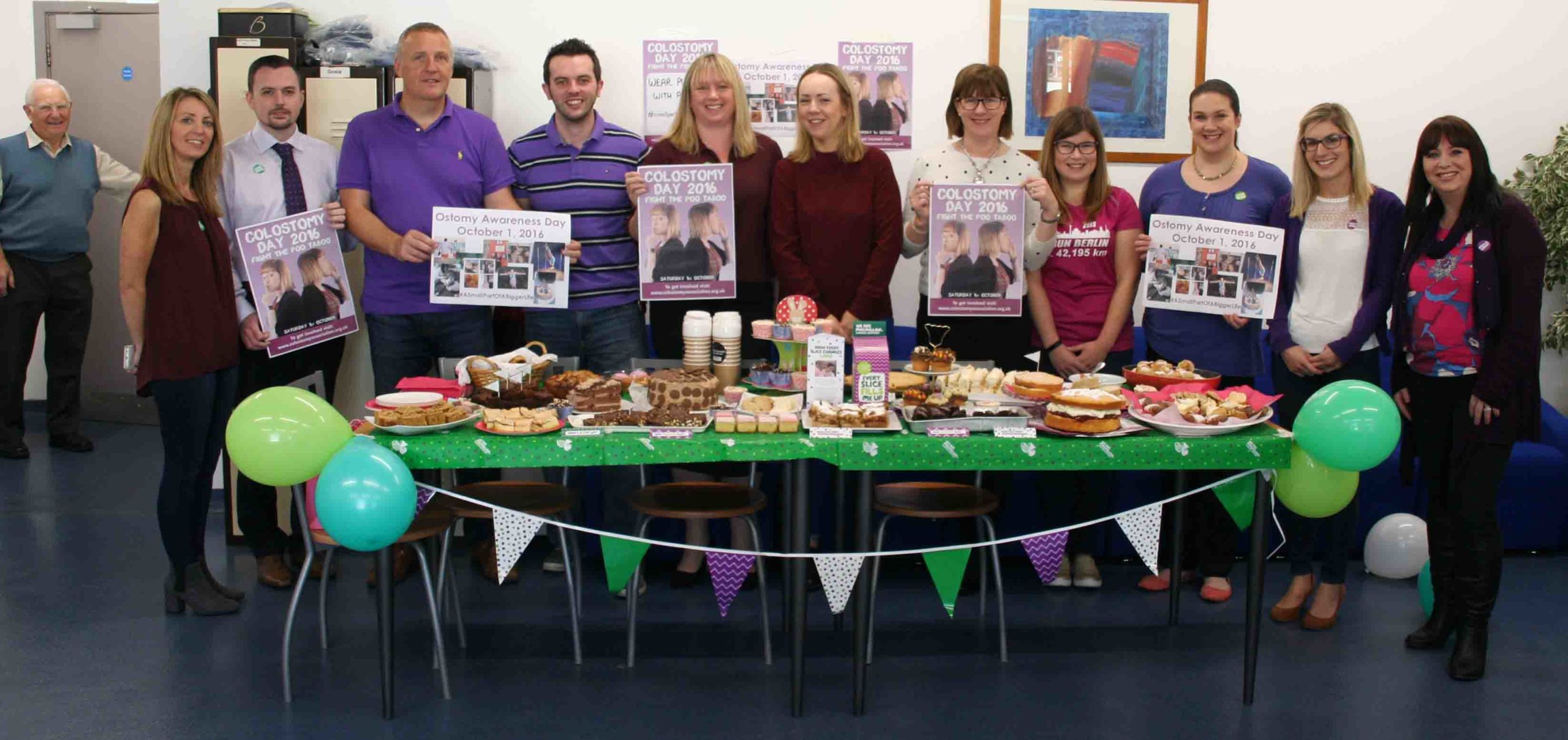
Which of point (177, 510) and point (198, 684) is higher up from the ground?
point (177, 510)

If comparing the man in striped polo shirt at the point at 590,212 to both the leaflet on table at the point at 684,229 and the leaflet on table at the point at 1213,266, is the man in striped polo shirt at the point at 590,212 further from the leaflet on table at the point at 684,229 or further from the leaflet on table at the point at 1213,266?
the leaflet on table at the point at 1213,266

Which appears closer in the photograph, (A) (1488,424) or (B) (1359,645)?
(A) (1488,424)

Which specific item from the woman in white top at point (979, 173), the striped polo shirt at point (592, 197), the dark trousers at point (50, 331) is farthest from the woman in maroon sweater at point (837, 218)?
the dark trousers at point (50, 331)

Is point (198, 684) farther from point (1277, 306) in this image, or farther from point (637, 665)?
point (1277, 306)

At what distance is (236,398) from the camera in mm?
4699

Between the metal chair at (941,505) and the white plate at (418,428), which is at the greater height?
the white plate at (418,428)

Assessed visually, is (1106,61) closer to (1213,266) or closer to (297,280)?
(1213,266)

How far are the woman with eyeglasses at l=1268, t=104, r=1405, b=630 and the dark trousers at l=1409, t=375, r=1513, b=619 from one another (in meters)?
0.30

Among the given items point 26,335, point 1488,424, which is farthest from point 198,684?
point 26,335

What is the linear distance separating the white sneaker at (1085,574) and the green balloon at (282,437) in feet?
9.04

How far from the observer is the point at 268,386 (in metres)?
4.96

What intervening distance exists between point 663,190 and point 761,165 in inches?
17.8

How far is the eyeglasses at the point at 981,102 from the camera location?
4.70 metres

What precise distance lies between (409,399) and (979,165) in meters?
2.23
